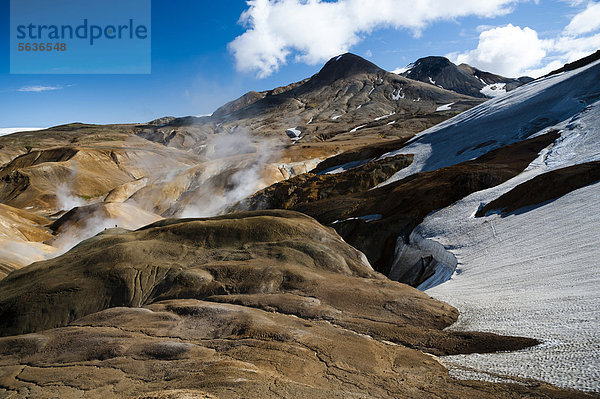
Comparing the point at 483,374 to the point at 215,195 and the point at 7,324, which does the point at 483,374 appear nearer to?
the point at 7,324

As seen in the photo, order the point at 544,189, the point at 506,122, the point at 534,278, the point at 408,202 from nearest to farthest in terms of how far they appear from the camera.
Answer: the point at 534,278 → the point at 544,189 → the point at 408,202 → the point at 506,122

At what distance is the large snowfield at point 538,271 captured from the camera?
7.79m

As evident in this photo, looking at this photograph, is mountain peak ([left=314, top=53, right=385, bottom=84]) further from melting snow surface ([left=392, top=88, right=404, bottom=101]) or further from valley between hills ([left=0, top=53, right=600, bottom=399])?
valley between hills ([left=0, top=53, right=600, bottom=399])

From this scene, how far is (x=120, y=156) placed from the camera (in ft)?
314

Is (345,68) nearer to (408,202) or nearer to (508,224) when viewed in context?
(408,202)

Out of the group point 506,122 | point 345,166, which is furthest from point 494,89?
point 506,122

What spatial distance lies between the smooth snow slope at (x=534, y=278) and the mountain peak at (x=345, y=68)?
169019 mm

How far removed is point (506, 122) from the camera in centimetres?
4659

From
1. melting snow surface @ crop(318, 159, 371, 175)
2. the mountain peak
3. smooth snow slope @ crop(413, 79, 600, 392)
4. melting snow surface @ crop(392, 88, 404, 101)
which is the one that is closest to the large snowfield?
smooth snow slope @ crop(413, 79, 600, 392)

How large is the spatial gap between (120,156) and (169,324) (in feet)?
312

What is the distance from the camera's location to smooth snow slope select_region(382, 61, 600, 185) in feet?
136

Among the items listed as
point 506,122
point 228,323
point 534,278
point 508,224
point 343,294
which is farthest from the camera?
point 506,122

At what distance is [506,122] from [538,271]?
37723 mm

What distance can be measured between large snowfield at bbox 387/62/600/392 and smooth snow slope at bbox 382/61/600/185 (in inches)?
97.5
